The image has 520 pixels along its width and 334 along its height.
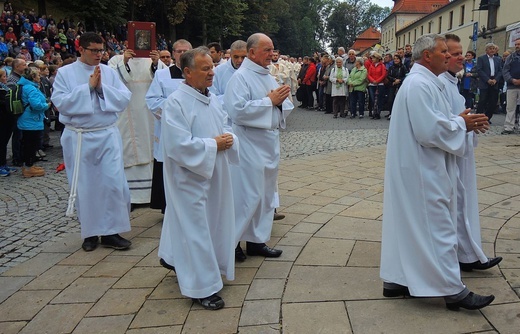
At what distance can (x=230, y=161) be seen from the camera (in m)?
4.10

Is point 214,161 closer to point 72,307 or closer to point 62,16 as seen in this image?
point 72,307

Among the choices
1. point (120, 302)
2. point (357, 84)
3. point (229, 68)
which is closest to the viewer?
point (120, 302)

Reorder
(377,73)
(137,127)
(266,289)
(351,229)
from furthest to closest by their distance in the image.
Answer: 1. (377,73)
2. (137,127)
3. (351,229)
4. (266,289)

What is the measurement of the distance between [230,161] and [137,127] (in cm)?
299

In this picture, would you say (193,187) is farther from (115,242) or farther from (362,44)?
(362,44)

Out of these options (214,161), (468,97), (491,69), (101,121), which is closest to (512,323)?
(214,161)

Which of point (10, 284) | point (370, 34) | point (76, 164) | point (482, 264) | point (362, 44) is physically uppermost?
point (370, 34)

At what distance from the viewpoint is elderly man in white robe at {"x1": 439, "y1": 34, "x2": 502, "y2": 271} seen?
3.92 meters

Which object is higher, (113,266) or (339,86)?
(339,86)

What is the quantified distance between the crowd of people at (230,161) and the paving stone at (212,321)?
0.27 feet

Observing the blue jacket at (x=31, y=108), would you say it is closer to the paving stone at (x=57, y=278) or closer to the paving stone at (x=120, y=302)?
the paving stone at (x=57, y=278)

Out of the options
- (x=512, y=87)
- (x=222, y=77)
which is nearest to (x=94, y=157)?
(x=222, y=77)

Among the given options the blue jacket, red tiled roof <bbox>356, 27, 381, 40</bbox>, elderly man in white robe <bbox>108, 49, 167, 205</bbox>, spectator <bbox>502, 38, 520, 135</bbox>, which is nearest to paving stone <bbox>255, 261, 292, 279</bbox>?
elderly man in white robe <bbox>108, 49, 167, 205</bbox>

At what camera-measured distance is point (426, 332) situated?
3.23 meters
